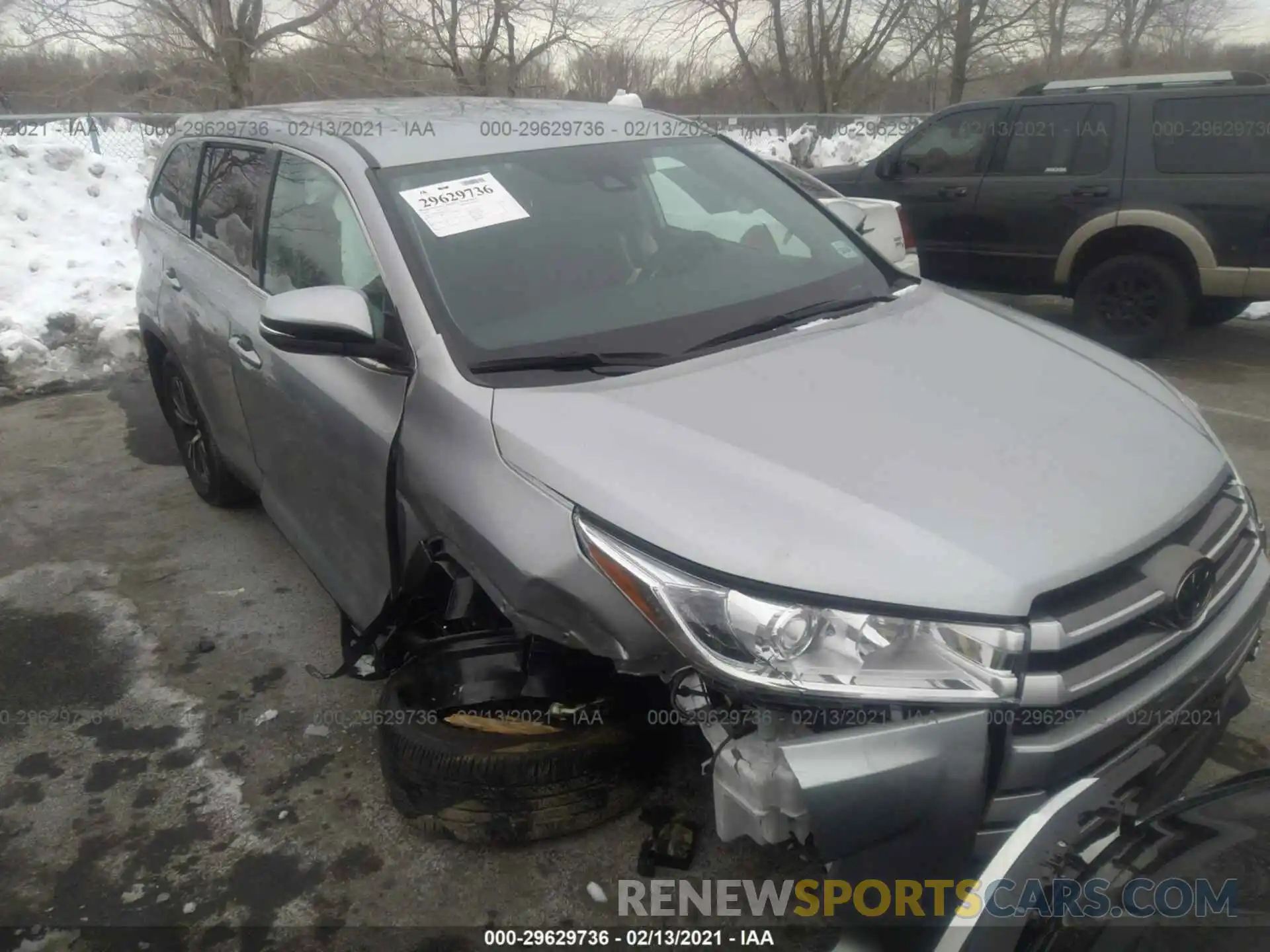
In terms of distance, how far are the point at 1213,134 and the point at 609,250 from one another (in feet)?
17.4

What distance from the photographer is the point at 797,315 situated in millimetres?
2627

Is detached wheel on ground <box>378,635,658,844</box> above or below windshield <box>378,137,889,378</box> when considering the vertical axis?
below

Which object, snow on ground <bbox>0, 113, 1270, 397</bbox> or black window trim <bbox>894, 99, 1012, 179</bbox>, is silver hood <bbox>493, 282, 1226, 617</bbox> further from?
black window trim <bbox>894, 99, 1012, 179</bbox>

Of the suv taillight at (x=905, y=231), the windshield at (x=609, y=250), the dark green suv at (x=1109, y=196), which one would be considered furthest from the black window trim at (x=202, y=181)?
the dark green suv at (x=1109, y=196)

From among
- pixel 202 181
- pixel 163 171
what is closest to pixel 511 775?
pixel 202 181

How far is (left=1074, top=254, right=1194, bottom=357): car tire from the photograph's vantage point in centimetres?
636

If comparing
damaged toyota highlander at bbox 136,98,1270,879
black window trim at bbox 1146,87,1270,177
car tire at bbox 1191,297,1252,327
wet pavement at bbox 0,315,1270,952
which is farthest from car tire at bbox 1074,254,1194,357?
damaged toyota highlander at bbox 136,98,1270,879

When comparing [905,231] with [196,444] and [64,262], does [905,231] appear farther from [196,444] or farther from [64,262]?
[64,262]

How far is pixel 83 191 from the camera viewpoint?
32.8 ft

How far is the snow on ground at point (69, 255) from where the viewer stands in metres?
7.15

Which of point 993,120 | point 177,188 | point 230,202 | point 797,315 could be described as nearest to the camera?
point 797,315

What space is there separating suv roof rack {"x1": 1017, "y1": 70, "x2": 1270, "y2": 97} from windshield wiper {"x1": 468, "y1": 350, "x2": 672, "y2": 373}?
584 cm

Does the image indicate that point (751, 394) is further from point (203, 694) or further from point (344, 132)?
point (203, 694)

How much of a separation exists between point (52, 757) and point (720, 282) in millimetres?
2538
